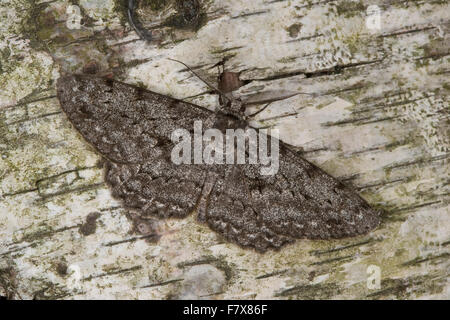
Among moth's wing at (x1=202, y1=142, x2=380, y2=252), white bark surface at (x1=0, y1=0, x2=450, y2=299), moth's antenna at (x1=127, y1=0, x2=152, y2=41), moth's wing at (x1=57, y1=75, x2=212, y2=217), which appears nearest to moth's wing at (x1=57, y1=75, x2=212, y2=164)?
moth's wing at (x1=57, y1=75, x2=212, y2=217)

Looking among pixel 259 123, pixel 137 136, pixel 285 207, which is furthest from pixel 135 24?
pixel 285 207

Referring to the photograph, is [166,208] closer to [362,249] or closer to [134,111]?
[134,111]

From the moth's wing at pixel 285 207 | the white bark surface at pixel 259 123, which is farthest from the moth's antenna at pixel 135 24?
the moth's wing at pixel 285 207

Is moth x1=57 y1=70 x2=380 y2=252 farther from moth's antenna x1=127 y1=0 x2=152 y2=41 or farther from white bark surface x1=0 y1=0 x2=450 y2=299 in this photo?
moth's antenna x1=127 y1=0 x2=152 y2=41

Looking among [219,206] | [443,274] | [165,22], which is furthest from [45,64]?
[443,274]

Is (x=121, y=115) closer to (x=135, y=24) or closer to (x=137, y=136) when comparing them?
(x=137, y=136)

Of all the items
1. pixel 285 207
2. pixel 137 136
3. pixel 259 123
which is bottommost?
pixel 285 207
